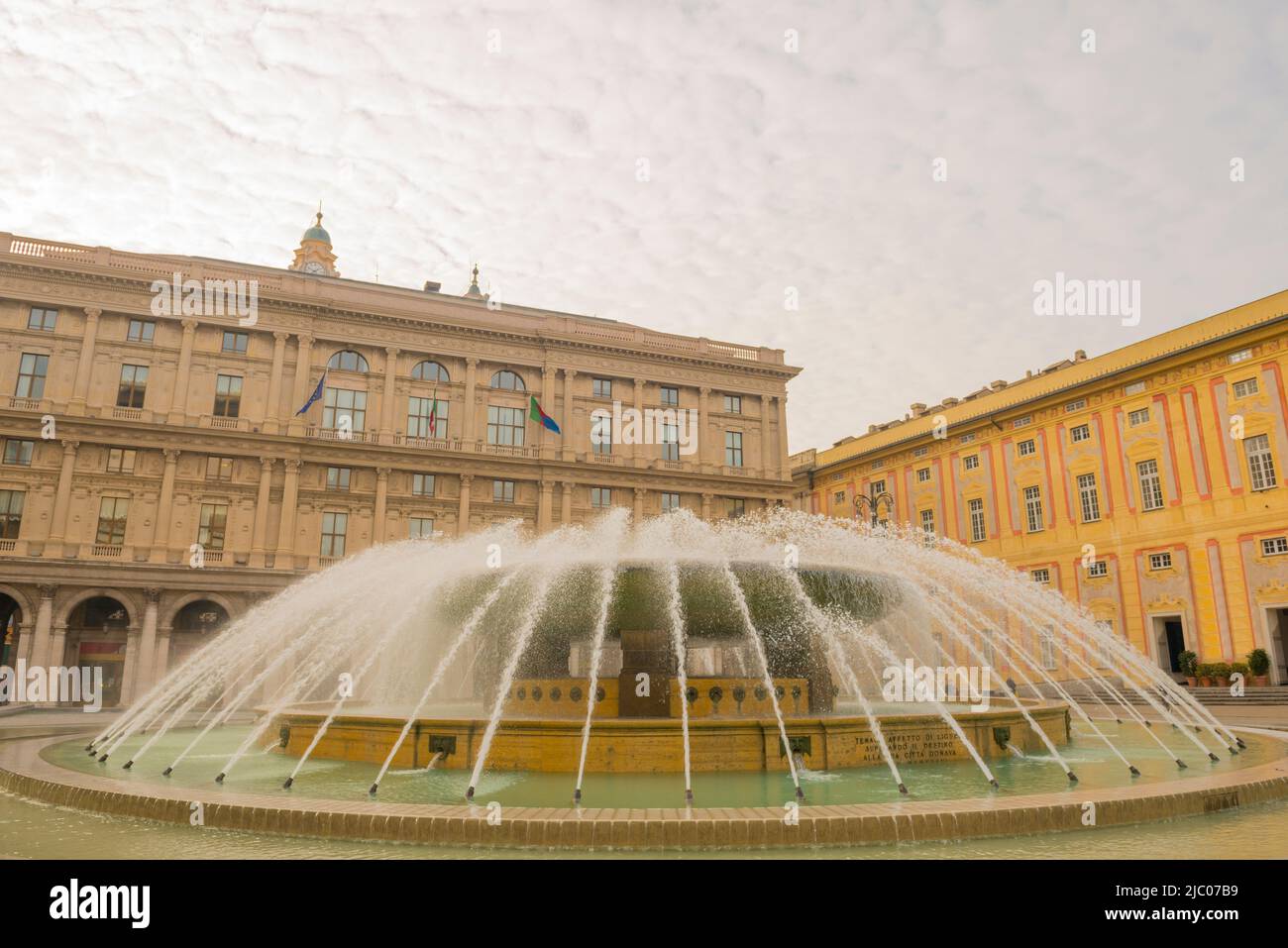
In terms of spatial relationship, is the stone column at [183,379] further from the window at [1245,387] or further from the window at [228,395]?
the window at [1245,387]

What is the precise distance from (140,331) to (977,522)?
41610 mm

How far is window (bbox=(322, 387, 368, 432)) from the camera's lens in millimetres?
39250

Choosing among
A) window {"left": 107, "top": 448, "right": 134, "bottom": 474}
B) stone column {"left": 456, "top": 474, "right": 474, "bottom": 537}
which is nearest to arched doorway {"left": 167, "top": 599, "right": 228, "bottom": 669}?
window {"left": 107, "top": 448, "right": 134, "bottom": 474}

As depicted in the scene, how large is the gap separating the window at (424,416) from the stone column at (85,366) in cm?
1369

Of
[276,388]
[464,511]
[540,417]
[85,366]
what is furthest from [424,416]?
[85,366]

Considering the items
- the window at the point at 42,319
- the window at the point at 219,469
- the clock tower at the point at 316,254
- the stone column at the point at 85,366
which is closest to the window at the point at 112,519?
the window at the point at 219,469

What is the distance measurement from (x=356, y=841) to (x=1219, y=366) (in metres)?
35.6

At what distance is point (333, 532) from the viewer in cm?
3794

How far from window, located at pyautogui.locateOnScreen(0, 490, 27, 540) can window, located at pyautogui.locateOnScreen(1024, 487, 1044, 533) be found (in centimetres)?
4460

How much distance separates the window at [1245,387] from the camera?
30.1m
